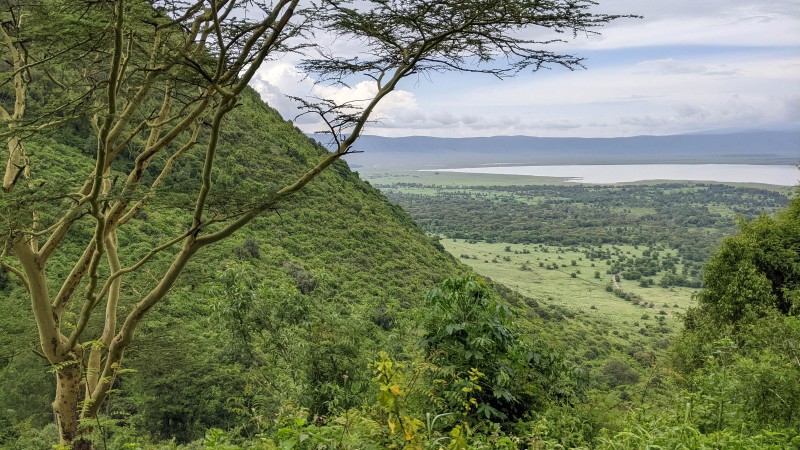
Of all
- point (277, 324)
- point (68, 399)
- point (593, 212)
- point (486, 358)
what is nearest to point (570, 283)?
point (277, 324)

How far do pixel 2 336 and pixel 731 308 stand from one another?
41.2ft

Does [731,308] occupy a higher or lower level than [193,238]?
lower

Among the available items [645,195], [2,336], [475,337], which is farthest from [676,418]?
[645,195]

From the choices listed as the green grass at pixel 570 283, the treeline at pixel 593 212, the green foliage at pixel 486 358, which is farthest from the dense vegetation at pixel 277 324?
the treeline at pixel 593 212

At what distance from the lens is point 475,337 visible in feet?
13.2

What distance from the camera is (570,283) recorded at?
4456 cm

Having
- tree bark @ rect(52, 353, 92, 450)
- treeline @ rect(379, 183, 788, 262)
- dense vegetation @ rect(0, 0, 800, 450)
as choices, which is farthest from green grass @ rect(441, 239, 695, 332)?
tree bark @ rect(52, 353, 92, 450)

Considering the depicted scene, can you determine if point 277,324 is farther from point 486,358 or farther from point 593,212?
point 593,212

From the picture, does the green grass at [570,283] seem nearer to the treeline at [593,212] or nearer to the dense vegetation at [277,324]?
the treeline at [593,212]

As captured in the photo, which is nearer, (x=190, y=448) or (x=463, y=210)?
(x=190, y=448)

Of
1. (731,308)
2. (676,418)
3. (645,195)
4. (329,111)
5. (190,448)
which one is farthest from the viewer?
(645,195)

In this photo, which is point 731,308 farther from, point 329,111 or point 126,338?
point 126,338

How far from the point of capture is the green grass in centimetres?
3381

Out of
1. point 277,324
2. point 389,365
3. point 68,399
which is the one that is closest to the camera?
point 389,365
